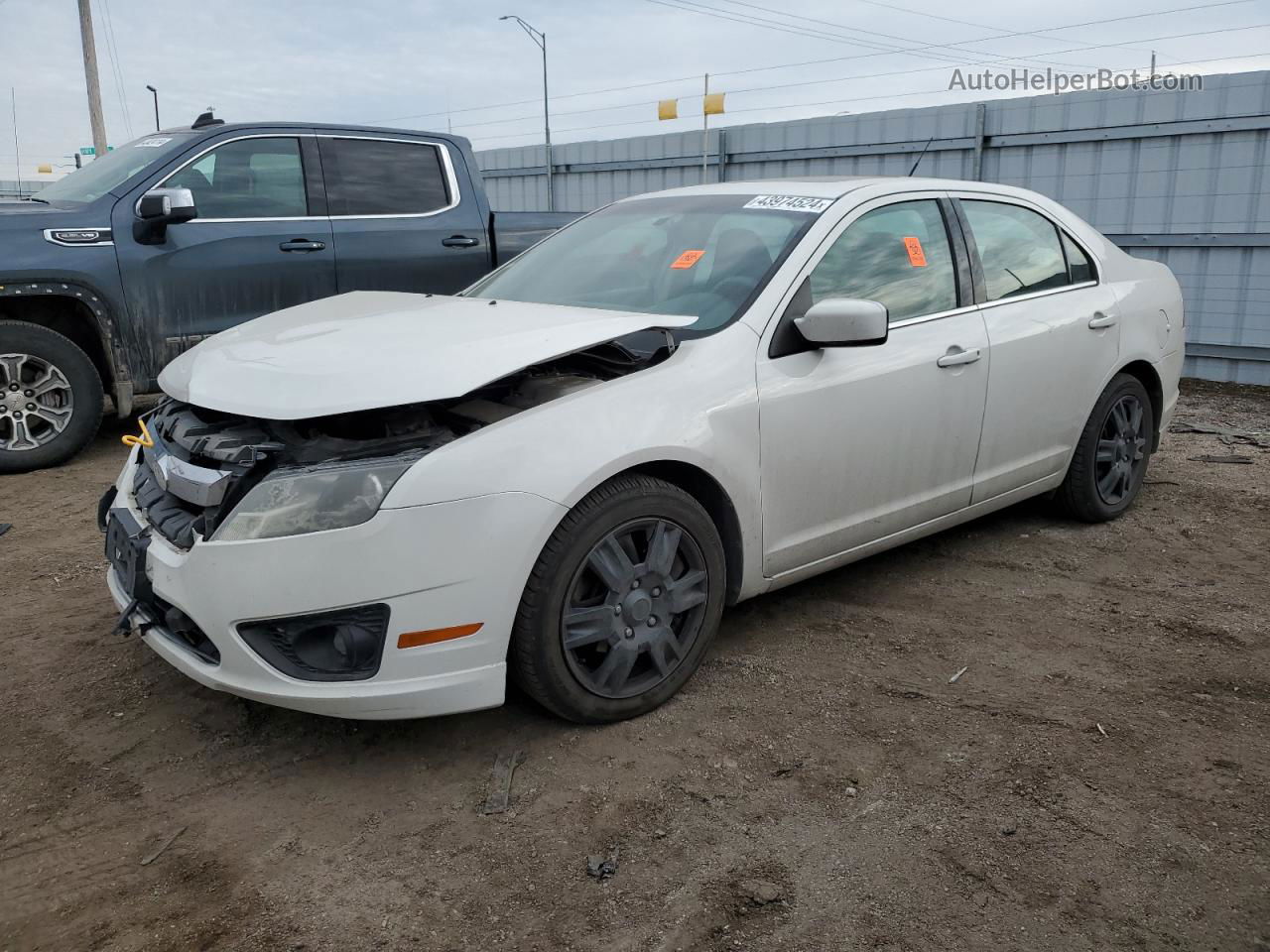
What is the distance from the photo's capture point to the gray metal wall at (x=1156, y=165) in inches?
342

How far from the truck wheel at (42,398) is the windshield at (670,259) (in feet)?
9.70

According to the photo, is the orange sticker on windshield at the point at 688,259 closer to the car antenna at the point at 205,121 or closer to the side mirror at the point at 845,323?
the side mirror at the point at 845,323

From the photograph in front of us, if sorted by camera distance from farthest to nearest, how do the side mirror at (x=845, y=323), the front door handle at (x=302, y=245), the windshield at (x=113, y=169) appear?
the front door handle at (x=302, y=245), the windshield at (x=113, y=169), the side mirror at (x=845, y=323)

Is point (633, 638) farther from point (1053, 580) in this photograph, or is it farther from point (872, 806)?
point (1053, 580)

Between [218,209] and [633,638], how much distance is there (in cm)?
463

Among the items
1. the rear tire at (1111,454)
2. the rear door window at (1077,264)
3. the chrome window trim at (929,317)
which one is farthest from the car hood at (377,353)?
the rear tire at (1111,454)

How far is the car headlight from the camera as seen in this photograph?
263 cm

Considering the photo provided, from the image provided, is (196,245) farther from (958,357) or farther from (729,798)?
(729,798)

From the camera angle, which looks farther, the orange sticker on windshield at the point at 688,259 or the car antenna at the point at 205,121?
the car antenna at the point at 205,121

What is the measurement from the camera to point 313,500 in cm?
266

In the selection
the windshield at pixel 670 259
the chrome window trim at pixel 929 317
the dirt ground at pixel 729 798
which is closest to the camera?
the dirt ground at pixel 729 798

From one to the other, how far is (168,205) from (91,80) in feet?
54.3

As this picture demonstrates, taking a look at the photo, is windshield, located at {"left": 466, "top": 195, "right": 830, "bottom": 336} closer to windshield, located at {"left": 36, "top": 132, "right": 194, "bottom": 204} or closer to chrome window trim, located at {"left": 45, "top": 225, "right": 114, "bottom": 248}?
chrome window trim, located at {"left": 45, "top": 225, "right": 114, "bottom": 248}

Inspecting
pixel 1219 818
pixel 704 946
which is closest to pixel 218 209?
pixel 704 946
